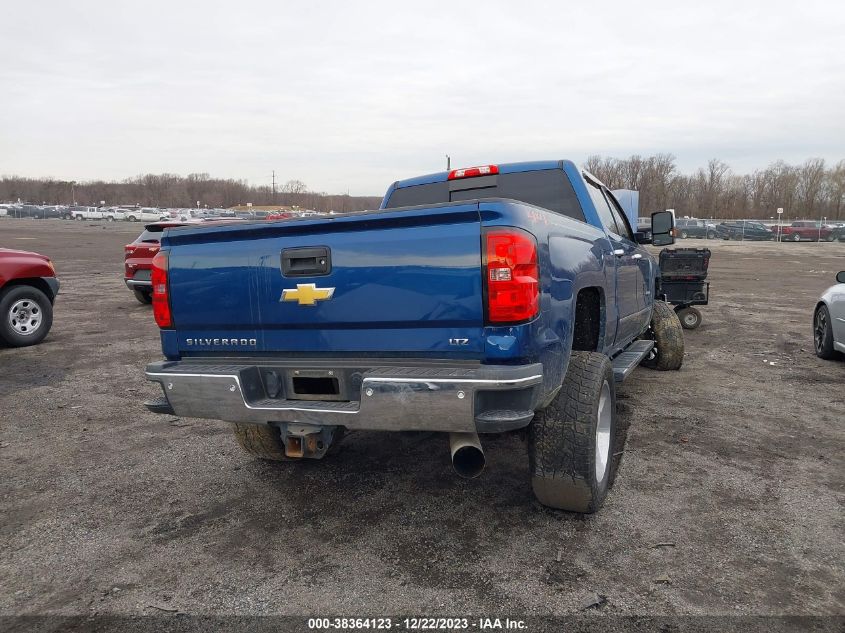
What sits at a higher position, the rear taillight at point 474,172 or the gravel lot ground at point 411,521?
the rear taillight at point 474,172

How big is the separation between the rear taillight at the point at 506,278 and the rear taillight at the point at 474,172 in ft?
7.31

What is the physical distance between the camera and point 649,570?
118 inches

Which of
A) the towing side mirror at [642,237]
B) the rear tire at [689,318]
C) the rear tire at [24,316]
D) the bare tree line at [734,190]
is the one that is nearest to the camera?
the towing side mirror at [642,237]

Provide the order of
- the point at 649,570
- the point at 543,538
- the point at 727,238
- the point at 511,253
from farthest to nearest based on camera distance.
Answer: the point at 727,238 → the point at 543,538 → the point at 649,570 → the point at 511,253

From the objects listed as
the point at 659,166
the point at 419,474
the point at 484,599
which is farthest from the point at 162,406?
the point at 659,166

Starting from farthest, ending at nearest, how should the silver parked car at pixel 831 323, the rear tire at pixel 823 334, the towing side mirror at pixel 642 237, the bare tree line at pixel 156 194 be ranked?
1. the bare tree line at pixel 156 194
2. the rear tire at pixel 823 334
3. the silver parked car at pixel 831 323
4. the towing side mirror at pixel 642 237

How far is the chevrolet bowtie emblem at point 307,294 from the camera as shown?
3.07 meters

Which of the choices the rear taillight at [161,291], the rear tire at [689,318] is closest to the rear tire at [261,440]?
the rear taillight at [161,291]

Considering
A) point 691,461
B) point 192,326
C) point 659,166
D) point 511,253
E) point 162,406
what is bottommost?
point 691,461

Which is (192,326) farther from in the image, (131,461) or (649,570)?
(649,570)

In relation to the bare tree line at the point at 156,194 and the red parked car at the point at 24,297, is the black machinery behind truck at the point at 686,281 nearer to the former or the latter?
the red parked car at the point at 24,297

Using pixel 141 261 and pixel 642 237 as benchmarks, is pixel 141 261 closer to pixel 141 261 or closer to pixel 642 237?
pixel 141 261

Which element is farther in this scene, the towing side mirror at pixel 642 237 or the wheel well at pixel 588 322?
the towing side mirror at pixel 642 237

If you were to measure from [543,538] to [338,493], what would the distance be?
1.34 meters
